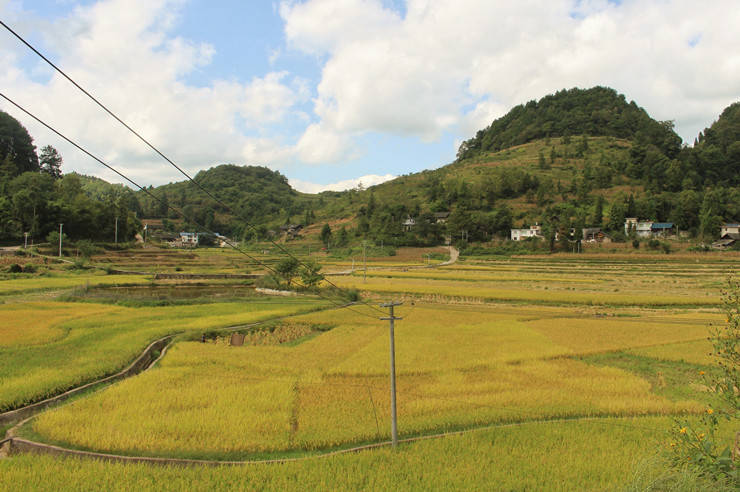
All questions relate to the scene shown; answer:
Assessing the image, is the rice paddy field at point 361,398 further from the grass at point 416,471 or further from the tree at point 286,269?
the tree at point 286,269

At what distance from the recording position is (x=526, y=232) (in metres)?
79.6

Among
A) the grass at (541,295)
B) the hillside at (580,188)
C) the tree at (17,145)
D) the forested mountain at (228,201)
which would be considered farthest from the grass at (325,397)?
the tree at (17,145)

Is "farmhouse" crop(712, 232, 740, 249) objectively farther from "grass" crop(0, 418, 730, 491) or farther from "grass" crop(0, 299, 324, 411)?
"grass" crop(0, 418, 730, 491)

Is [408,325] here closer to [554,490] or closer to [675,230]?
[554,490]

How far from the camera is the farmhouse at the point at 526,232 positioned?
7819 cm

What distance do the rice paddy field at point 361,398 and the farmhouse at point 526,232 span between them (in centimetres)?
5176

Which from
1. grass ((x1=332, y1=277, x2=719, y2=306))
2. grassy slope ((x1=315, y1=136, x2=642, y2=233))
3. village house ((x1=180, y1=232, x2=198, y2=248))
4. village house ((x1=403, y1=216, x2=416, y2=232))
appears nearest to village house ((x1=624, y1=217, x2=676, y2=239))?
grassy slope ((x1=315, y1=136, x2=642, y2=233))

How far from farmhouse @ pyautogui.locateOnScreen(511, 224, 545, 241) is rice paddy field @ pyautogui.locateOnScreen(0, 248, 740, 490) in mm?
51762

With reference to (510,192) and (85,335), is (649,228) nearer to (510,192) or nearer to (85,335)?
(510,192)

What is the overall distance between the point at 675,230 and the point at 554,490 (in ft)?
252

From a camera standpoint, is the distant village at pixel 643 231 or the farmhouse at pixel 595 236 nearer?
the distant village at pixel 643 231

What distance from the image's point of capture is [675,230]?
6856 cm

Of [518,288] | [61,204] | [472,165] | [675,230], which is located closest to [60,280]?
[61,204]

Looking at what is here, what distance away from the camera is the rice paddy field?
28.3ft
